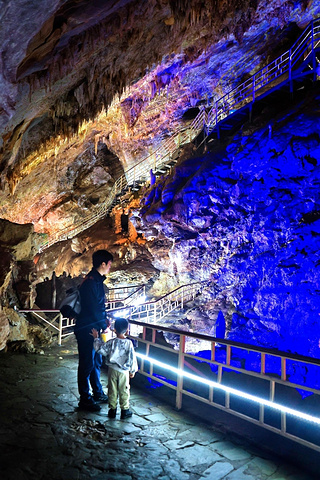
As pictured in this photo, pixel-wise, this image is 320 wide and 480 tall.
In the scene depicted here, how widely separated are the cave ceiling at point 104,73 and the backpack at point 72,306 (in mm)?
4254

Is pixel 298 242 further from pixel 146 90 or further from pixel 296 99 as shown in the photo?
pixel 146 90

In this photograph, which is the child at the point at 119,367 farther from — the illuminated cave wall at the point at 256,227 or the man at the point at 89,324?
the illuminated cave wall at the point at 256,227

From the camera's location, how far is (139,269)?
1833cm

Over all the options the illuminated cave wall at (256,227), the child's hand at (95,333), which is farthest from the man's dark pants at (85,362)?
the illuminated cave wall at (256,227)

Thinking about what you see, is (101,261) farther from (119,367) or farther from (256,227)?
(256,227)

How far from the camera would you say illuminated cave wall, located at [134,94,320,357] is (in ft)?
37.7

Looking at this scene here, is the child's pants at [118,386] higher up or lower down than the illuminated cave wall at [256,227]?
lower down

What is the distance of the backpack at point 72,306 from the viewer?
434cm

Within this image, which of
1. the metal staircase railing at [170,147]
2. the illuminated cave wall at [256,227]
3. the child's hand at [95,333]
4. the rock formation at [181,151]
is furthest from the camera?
the metal staircase railing at [170,147]

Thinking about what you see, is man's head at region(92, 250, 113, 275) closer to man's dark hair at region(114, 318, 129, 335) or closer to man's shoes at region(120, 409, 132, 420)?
man's dark hair at region(114, 318, 129, 335)

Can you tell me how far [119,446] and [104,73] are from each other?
29.2 feet

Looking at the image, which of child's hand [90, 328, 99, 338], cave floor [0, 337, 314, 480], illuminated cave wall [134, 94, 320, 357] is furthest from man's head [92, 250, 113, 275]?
illuminated cave wall [134, 94, 320, 357]

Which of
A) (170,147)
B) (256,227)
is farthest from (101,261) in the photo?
(170,147)

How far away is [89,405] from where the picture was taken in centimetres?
421
